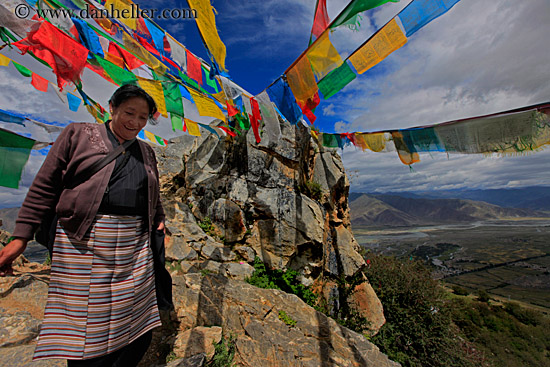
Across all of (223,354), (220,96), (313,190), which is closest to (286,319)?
(223,354)

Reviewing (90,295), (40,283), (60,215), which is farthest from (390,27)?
(40,283)

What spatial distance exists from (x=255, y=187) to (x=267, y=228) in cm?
158

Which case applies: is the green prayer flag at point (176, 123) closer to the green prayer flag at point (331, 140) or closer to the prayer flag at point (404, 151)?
the green prayer flag at point (331, 140)

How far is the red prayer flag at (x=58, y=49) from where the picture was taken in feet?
10.1

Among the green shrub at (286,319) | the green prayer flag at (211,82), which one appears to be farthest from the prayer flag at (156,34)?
the green shrub at (286,319)

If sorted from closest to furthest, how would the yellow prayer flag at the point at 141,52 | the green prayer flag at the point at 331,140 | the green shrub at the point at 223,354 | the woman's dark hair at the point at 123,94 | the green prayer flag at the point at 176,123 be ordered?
1. the woman's dark hair at the point at 123,94
2. the green shrub at the point at 223,354
3. the yellow prayer flag at the point at 141,52
4. the green prayer flag at the point at 176,123
5. the green prayer flag at the point at 331,140

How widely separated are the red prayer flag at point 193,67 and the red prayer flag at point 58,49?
1.70m

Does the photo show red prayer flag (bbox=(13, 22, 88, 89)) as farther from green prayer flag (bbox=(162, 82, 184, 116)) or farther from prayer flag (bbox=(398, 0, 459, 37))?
prayer flag (bbox=(398, 0, 459, 37))

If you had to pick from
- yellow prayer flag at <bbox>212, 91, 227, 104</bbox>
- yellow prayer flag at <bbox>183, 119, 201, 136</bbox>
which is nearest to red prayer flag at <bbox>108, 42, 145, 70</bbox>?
yellow prayer flag at <bbox>212, 91, 227, 104</bbox>

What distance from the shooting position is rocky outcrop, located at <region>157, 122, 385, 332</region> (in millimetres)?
7391

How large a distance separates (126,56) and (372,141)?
5437 mm

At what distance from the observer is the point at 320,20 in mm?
3346

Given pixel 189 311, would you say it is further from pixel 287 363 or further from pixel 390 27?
pixel 390 27

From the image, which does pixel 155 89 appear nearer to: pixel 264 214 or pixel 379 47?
pixel 379 47
